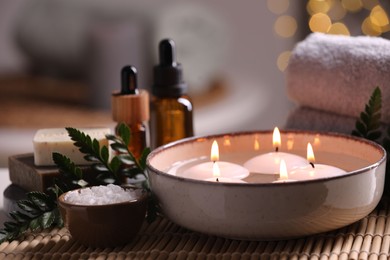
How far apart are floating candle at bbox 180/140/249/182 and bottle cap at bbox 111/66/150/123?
15cm

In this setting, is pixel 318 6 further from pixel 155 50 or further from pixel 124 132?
pixel 124 132

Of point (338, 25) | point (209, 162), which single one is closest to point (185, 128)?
point (209, 162)

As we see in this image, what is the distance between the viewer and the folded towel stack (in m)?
0.79

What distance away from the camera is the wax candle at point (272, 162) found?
2.18ft

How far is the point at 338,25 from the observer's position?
2.13m

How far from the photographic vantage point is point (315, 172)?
24.5 inches

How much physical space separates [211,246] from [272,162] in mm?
101

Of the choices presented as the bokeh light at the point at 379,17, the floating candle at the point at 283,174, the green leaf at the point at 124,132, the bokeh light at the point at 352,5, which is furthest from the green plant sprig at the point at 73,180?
the bokeh light at the point at 352,5

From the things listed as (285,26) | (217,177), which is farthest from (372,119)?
(285,26)

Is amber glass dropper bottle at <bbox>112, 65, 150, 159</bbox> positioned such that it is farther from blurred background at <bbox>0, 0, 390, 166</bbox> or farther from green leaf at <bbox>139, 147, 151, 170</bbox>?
blurred background at <bbox>0, 0, 390, 166</bbox>

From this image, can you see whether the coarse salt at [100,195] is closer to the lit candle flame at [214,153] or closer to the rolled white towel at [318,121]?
the lit candle flame at [214,153]

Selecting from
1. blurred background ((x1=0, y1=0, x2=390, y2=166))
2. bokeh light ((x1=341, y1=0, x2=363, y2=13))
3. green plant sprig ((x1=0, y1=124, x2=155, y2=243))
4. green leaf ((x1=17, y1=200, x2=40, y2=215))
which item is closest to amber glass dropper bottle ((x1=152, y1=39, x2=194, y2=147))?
green plant sprig ((x1=0, y1=124, x2=155, y2=243))

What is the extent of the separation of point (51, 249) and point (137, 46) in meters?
1.68

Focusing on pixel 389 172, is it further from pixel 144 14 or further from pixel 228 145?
pixel 144 14
